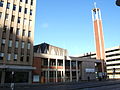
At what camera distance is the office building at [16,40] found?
37.1m

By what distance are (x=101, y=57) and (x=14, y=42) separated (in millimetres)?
49624

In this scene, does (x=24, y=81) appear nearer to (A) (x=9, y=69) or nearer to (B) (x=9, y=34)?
(A) (x=9, y=69)

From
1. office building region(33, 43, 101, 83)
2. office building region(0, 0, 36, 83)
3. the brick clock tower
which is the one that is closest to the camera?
office building region(0, 0, 36, 83)

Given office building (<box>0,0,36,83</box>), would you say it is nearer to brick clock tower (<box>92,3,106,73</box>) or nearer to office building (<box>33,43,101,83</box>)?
office building (<box>33,43,101,83</box>)

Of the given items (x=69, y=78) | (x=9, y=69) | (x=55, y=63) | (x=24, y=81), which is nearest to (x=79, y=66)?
(x=69, y=78)

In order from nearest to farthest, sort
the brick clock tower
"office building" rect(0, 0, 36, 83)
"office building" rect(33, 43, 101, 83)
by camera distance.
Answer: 1. "office building" rect(0, 0, 36, 83)
2. "office building" rect(33, 43, 101, 83)
3. the brick clock tower

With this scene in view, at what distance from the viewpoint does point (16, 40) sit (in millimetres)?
40219

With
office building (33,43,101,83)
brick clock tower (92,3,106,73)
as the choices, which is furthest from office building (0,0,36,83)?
brick clock tower (92,3,106,73)

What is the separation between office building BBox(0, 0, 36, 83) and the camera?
37.1m

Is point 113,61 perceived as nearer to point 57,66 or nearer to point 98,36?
point 98,36

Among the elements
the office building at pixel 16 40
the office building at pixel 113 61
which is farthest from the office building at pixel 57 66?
the office building at pixel 113 61

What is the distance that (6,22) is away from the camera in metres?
39.8

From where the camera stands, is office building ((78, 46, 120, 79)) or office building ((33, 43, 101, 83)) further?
office building ((78, 46, 120, 79))

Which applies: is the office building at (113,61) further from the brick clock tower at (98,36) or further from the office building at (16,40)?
the office building at (16,40)
